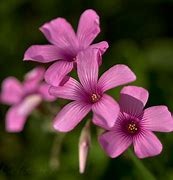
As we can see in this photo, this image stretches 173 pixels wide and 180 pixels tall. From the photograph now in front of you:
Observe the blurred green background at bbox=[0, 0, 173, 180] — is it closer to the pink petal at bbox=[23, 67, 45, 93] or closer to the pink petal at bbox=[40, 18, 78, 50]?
the pink petal at bbox=[23, 67, 45, 93]

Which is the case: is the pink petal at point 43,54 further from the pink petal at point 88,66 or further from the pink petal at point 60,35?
the pink petal at point 88,66

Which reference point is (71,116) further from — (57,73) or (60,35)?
(60,35)

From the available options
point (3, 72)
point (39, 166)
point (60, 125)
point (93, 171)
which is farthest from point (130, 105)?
point (3, 72)

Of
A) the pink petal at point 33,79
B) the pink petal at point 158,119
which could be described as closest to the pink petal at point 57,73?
the pink petal at point 158,119

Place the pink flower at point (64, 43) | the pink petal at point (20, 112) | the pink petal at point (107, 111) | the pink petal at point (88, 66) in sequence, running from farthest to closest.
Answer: the pink petal at point (20, 112), the pink flower at point (64, 43), the pink petal at point (88, 66), the pink petal at point (107, 111)

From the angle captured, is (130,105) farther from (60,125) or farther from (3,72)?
(3,72)

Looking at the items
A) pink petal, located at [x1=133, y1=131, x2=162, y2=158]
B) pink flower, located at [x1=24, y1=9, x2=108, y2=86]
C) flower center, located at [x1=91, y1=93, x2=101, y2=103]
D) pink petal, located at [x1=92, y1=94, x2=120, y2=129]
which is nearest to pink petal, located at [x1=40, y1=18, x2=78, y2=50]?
pink flower, located at [x1=24, y1=9, x2=108, y2=86]

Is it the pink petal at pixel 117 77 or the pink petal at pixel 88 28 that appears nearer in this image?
the pink petal at pixel 117 77
